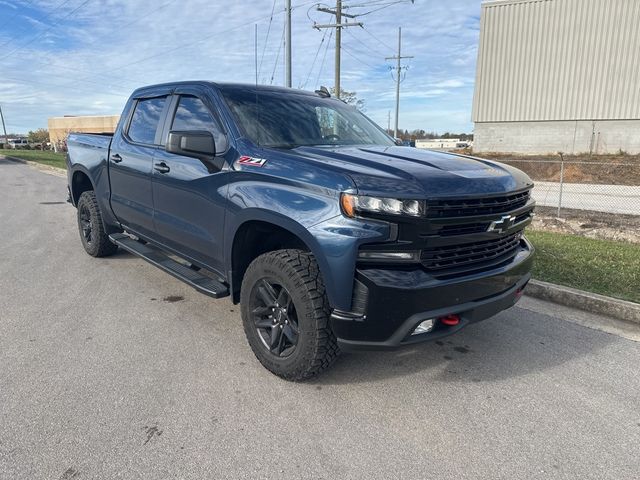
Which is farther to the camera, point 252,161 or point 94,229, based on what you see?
point 94,229

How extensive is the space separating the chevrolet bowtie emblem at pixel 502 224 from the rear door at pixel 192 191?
1833 millimetres

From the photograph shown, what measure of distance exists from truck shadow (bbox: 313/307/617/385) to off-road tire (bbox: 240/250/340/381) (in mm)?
264

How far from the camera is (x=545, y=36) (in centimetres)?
3098

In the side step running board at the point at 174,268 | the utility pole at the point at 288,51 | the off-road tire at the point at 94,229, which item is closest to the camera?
the side step running board at the point at 174,268

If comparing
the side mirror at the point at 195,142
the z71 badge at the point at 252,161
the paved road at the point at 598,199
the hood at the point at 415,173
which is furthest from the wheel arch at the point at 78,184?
the paved road at the point at 598,199

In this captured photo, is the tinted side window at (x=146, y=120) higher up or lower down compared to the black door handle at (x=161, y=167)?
higher up

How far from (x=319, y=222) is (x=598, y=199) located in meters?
14.1

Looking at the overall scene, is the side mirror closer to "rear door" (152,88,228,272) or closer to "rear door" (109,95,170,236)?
"rear door" (152,88,228,272)

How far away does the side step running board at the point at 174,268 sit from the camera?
367 cm

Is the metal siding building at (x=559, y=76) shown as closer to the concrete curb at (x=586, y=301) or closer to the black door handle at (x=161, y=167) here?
the concrete curb at (x=586, y=301)

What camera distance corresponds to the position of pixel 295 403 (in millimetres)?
2982

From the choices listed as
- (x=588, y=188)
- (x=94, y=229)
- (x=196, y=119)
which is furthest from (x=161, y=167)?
(x=588, y=188)

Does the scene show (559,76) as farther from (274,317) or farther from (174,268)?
(274,317)

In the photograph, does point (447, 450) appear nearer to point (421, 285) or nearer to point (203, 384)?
point (421, 285)
